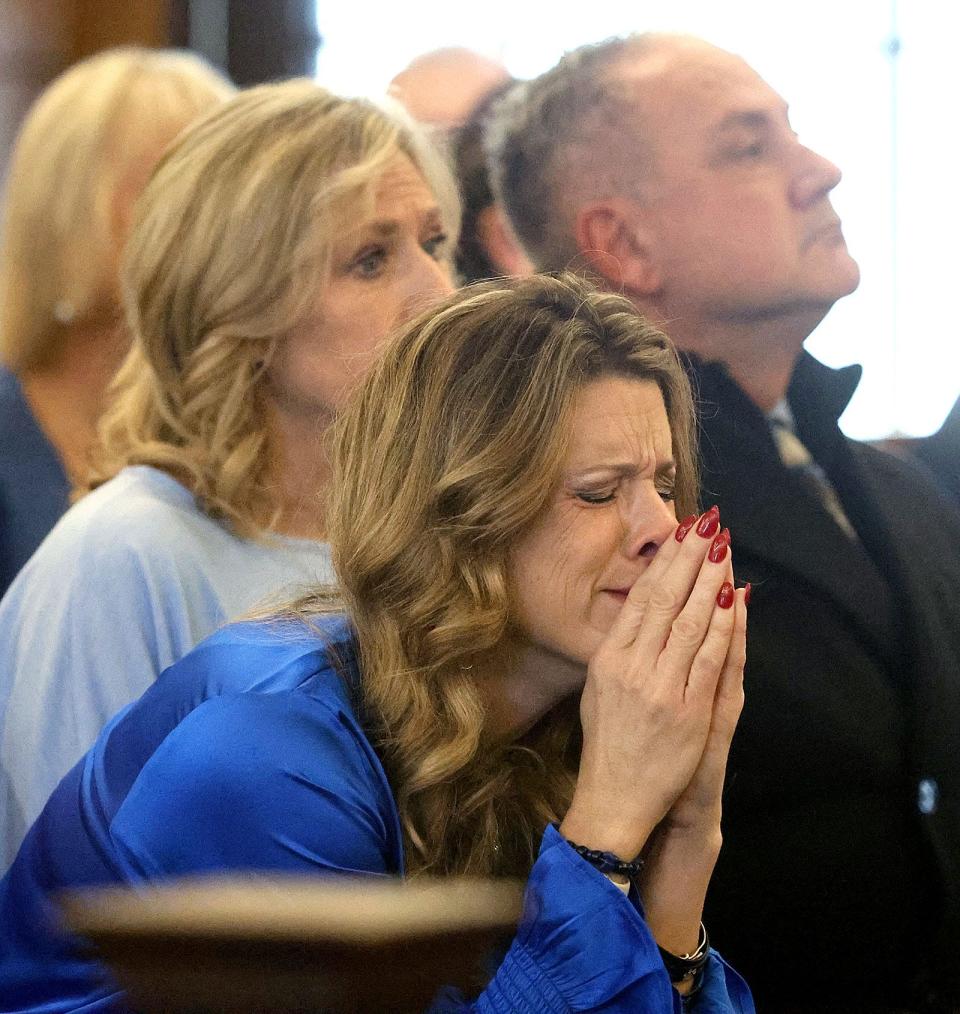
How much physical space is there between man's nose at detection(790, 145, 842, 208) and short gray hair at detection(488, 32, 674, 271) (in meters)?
0.11

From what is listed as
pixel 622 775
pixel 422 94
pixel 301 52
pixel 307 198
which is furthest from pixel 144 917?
pixel 301 52

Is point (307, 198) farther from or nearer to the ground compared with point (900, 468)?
farther from the ground

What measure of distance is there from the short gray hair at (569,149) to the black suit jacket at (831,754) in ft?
0.51

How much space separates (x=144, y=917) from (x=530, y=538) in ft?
1.15

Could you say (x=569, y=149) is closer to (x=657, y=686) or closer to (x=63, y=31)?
(x=657, y=686)

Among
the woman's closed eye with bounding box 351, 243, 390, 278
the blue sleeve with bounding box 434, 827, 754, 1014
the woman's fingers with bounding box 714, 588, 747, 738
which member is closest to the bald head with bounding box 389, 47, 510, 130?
the woman's closed eye with bounding box 351, 243, 390, 278

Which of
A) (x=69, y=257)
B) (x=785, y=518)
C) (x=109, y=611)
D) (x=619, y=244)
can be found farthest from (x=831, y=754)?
(x=69, y=257)

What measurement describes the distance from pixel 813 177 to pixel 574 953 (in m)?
0.58

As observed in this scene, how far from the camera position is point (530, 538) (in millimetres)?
935

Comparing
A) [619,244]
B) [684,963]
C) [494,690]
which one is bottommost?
[684,963]

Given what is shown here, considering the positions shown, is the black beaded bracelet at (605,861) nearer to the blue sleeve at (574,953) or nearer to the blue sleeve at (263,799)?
the blue sleeve at (574,953)

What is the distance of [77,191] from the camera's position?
1.35 m

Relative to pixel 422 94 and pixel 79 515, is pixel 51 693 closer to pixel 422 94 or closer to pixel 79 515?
pixel 79 515

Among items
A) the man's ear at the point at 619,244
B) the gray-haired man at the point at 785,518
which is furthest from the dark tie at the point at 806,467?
the man's ear at the point at 619,244
